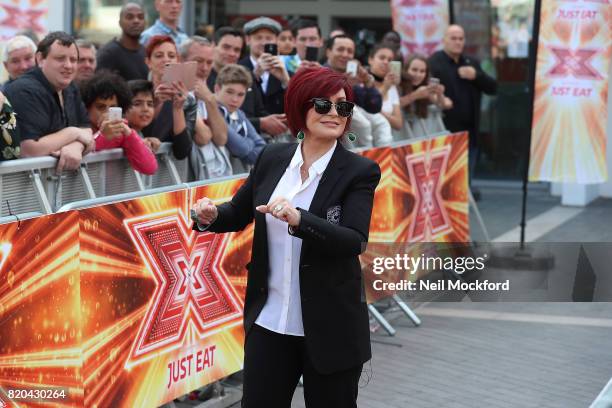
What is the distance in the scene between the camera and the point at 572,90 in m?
11.1

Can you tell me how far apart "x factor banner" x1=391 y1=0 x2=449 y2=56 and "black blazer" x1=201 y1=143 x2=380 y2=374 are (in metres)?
10.7

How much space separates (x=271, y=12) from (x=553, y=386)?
546 inches

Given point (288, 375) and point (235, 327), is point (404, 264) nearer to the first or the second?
point (235, 327)

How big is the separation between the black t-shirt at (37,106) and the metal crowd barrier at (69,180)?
353 mm

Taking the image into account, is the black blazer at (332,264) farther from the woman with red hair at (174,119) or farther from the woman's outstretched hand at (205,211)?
the woman with red hair at (174,119)

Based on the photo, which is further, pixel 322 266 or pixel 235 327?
pixel 235 327

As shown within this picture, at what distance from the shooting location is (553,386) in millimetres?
7484

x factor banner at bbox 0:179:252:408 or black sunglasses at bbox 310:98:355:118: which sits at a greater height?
black sunglasses at bbox 310:98:355:118

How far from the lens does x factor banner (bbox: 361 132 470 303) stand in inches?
352

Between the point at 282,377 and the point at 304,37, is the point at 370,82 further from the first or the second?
the point at 282,377

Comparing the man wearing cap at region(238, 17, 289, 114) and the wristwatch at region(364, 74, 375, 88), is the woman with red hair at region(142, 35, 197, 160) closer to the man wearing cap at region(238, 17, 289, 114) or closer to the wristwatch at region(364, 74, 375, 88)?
the man wearing cap at region(238, 17, 289, 114)

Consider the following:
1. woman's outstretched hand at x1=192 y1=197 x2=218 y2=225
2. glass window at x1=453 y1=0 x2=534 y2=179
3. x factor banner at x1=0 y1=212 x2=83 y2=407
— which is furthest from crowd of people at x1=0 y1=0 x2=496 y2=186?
glass window at x1=453 y1=0 x2=534 y2=179

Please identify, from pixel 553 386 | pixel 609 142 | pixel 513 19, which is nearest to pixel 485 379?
pixel 553 386

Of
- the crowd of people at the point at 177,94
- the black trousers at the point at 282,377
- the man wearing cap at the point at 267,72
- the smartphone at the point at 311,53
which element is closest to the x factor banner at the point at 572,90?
the crowd of people at the point at 177,94
